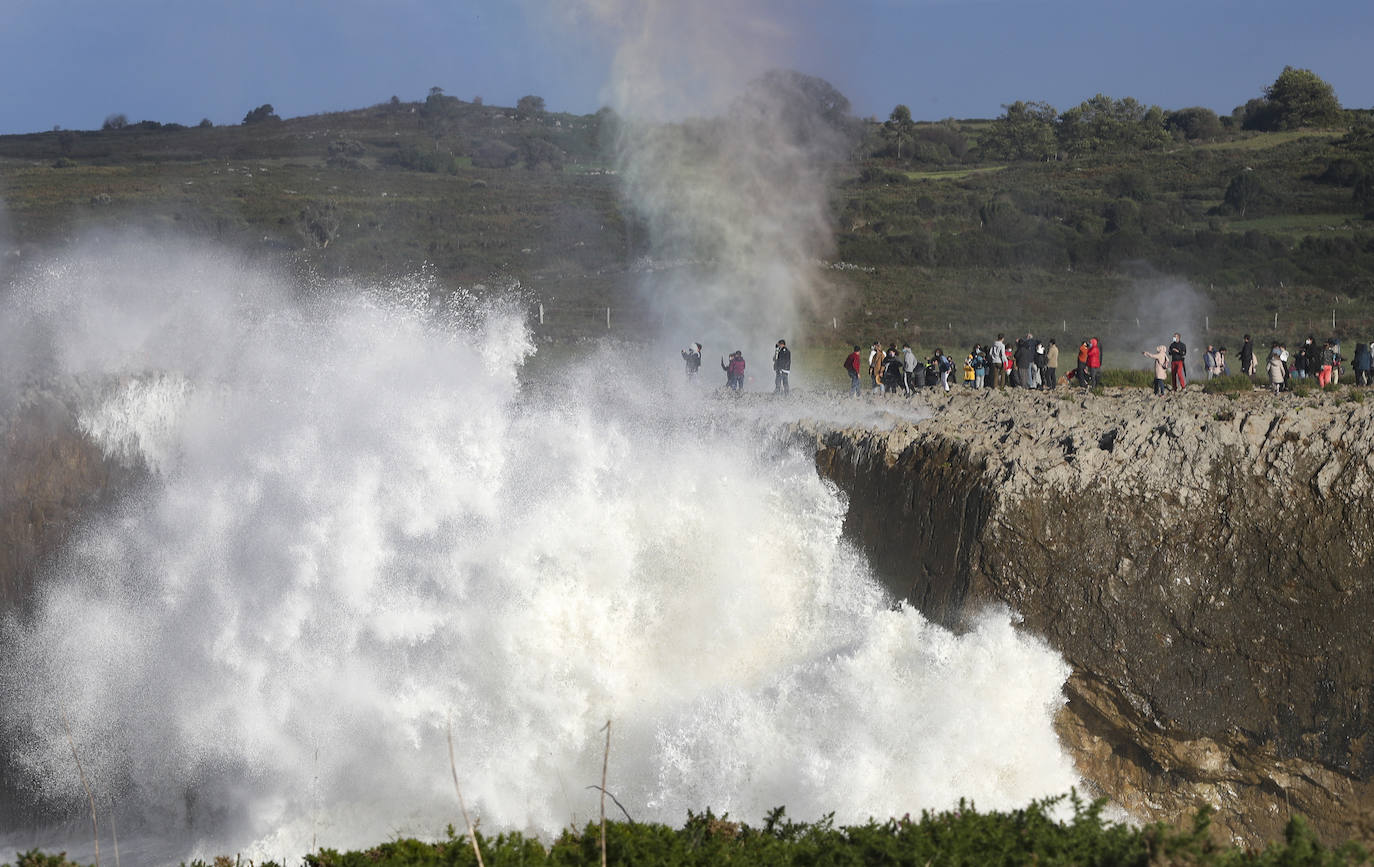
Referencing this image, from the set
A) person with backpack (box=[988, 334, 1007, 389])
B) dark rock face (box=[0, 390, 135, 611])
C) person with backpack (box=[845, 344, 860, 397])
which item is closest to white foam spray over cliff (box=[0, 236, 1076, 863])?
dark rock face (box=[0, 390, 135, 611])

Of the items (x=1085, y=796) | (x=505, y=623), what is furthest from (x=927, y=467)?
(x=505, y=623)

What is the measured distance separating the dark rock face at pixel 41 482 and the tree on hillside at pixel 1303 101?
85.9 m

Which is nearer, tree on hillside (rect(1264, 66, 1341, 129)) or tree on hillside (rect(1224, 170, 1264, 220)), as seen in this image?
tree on hillside (rect(1224, 170, 1264, 220))

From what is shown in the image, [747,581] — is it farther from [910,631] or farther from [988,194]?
[988,194]

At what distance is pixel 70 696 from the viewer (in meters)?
17.9

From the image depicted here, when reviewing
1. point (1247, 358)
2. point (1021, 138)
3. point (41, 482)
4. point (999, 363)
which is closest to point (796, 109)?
point (999, 363)

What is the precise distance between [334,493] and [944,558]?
24.6 feet

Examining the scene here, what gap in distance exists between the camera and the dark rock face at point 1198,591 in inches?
498

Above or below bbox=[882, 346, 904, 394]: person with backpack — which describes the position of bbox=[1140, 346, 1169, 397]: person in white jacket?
above

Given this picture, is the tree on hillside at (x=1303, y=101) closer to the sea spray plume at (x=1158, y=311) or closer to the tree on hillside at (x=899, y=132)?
the tree on hillside at (x=899, y=132)

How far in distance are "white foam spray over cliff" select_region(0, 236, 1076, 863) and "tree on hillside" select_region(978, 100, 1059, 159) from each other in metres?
76.6

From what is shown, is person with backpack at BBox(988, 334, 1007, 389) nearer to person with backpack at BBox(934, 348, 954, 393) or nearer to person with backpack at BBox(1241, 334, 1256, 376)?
person with backpack at BBox(934, 348, 954, 393)

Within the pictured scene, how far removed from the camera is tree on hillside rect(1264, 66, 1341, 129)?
87.4 meters

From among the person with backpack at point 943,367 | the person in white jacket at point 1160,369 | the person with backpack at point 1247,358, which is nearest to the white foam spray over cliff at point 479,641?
the person with backpack at point 943,367
